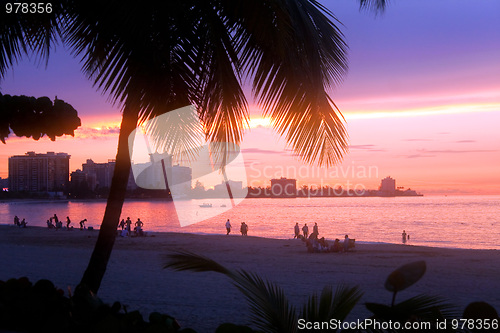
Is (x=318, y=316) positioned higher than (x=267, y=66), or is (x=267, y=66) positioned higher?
(x=267, y=66)

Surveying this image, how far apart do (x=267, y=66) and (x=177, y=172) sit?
2046 mm

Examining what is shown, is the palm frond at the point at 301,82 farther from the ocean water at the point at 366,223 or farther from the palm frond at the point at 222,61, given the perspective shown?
the ocean water at the point at 366,223

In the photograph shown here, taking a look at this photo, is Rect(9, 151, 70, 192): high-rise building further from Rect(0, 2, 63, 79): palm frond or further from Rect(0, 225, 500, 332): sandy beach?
Rect(0, 2, 63, 79): palm frond

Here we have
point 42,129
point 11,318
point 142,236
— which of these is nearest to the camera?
point 11,318

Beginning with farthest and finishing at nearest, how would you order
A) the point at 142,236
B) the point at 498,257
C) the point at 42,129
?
the point at 142,236 → the point at 498,257 → the point at 42,129

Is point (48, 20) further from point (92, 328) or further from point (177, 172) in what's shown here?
point (92, 328)

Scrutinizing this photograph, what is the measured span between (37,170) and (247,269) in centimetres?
6912

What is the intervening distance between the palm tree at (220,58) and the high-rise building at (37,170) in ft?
180

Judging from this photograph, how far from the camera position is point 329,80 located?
4.63m

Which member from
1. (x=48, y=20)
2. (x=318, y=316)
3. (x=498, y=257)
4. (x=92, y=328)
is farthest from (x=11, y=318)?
(x=498, y=257)

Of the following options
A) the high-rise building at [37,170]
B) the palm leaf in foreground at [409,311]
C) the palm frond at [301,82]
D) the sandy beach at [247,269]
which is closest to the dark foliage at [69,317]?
the palm leaf in foreground at [409,311]

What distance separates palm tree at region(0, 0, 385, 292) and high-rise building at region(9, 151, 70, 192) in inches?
2166

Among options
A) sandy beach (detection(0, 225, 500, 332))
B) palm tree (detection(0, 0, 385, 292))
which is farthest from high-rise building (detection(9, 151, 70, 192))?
palm tree (detection(0, 0, 385, 292))

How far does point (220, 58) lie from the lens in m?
4.43
